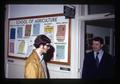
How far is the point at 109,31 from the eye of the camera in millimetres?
2180

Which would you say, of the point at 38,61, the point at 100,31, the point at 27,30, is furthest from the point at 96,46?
the point at 27,30

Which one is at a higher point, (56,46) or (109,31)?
(109,31)

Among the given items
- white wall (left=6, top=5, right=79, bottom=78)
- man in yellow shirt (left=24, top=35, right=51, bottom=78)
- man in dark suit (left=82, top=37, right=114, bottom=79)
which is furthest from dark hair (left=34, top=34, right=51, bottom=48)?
man in dark suit (left=82, top=37, right=114, bottom=79)

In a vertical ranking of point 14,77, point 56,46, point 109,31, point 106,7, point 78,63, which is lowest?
point 14,77

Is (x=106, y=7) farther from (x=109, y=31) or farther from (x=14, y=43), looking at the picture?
(x=14, y=43)

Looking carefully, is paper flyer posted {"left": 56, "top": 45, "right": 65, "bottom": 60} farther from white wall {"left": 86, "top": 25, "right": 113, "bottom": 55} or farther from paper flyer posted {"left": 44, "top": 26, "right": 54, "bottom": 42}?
white wall {"left": 86, "top": 25, "right": 113, "bottom": 55}

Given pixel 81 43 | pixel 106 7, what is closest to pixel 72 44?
pixel 81 43

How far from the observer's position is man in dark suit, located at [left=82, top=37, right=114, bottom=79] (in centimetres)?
221

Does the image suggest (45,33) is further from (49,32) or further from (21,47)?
(21,47)

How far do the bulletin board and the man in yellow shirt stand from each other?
0.04m

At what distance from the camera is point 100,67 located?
221 cm

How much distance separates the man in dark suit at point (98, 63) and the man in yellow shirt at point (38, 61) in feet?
1.41

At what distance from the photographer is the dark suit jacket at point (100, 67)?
221 centimetres
